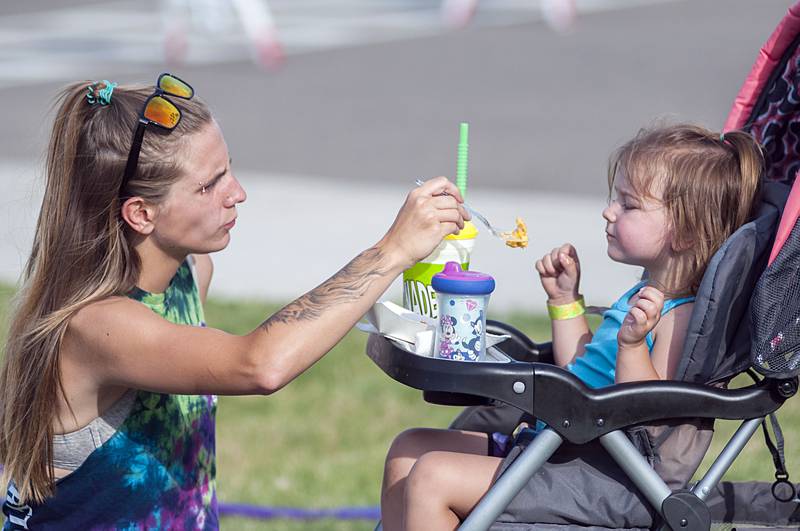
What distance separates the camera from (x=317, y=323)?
2.45 metres

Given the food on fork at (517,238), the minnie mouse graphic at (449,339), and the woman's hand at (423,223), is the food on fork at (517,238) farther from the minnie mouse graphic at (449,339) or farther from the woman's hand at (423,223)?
the minnie mouse graphic at (449,339)

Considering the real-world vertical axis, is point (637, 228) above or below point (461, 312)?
above

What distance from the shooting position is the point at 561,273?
3.08 metres

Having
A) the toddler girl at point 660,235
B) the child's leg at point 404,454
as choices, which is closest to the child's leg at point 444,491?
the toddler girl at point 660,235

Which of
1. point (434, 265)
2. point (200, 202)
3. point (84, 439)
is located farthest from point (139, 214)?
point (434, 265)

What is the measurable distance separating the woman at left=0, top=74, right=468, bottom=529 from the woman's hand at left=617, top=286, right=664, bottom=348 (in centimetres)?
42

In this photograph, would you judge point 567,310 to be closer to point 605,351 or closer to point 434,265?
point 605,351

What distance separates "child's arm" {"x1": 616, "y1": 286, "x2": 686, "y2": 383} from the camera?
2510 millimetres

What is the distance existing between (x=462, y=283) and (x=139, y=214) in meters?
0.80

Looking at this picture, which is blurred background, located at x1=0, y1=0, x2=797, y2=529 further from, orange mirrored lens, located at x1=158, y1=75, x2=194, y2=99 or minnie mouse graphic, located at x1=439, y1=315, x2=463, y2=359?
minnie mouse graphic, located at x1=439, y1=315, x2=463, y2=359

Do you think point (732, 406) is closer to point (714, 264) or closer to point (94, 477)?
point (714, 264)

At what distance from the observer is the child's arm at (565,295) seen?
3033 millimetres

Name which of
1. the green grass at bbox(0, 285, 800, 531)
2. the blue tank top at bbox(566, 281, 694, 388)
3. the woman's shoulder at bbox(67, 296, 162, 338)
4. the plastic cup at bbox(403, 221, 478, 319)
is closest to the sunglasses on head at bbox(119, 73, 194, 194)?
the woman's shoulder at bbox(67, 296, 162, 338)

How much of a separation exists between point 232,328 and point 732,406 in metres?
3.27
